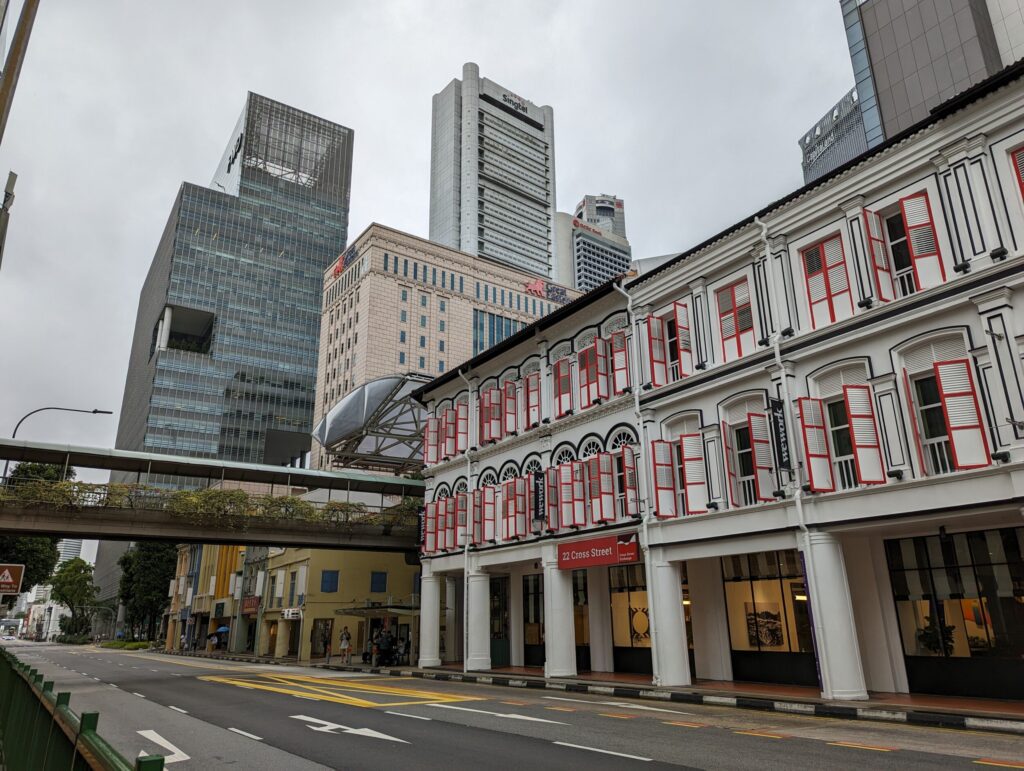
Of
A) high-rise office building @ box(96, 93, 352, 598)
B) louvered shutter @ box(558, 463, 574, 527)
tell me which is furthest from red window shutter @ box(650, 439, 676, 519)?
high-rise office building @ box(96, 93, 352, 598)

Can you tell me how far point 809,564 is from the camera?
54.3 ft

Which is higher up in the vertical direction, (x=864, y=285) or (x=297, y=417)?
(x=297, y=417)

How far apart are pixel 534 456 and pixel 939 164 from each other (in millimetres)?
16161

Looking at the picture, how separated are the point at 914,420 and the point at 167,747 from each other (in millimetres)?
15463

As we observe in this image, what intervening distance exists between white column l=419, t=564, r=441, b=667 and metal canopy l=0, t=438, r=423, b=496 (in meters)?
6.81

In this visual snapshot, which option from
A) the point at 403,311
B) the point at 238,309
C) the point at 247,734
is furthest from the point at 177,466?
the point at 238,309

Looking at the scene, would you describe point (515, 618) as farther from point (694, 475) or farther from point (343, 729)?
point (343, 729)

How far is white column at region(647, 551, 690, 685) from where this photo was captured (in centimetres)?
1955

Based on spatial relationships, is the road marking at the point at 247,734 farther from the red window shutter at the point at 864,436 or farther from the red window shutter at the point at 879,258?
the red window shutter at the point at 879,258

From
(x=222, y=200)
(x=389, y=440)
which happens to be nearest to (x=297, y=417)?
(x=222, y=200)

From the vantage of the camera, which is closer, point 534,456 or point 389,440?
point 534,456

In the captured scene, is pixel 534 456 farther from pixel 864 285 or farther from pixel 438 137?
pixel 438 137

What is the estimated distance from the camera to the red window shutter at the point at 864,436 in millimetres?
15617

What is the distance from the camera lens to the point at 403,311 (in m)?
93.6
